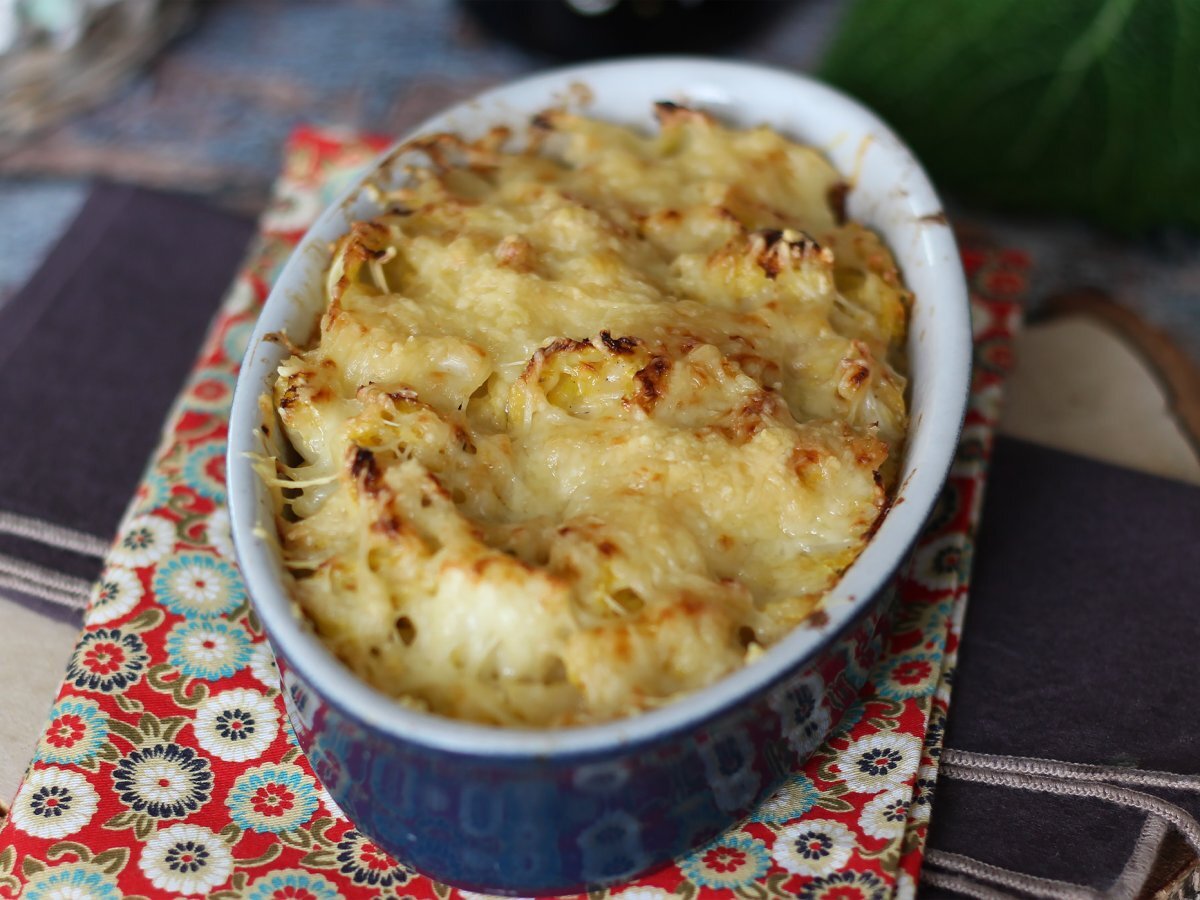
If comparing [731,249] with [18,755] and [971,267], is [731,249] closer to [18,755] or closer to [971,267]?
[971,267]

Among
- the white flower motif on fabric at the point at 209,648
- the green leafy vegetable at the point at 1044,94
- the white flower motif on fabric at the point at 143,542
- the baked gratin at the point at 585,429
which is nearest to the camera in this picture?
the baked gratin at the point at 585,429

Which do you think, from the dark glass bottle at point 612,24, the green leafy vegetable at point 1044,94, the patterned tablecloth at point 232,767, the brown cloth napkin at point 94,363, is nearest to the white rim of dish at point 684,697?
the patterned tablecloth at point 232,767

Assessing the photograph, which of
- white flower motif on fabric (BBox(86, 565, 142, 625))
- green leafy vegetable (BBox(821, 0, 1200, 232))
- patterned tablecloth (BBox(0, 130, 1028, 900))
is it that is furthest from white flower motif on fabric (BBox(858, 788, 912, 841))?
green leafy vegetable (BBox(821, 0, 1200, 232))

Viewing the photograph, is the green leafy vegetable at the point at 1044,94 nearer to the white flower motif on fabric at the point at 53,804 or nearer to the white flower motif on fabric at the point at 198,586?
the white flower motif on fabric at the point at 198,586

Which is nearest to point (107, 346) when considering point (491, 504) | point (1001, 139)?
point (491, 504)

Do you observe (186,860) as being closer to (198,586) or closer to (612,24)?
(198,586)

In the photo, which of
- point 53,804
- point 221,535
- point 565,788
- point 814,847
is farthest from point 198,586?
point 814,847
